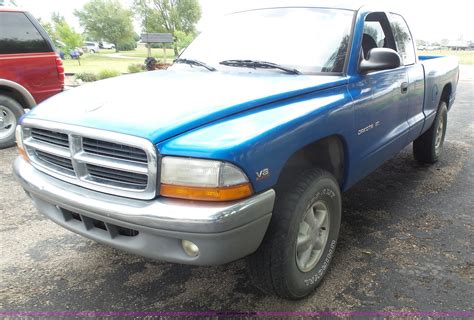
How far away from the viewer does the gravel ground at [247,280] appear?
7.93 feet

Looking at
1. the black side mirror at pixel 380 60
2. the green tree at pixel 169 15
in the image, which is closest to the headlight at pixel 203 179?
the black side mirror at pixel 380 60

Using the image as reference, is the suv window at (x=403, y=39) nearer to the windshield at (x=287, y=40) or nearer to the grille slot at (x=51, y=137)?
the windshield at (x=287, y=40)

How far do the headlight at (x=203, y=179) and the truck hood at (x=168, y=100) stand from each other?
159 mm

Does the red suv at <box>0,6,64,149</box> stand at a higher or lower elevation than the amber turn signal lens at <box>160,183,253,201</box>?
higher

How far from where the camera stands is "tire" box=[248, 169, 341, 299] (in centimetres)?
210

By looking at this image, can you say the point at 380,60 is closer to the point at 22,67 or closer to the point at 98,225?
the point at 98,225

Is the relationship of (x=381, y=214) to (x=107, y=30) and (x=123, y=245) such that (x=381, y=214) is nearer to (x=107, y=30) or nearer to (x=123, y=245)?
(x=123, y=245)

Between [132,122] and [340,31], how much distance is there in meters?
1.83

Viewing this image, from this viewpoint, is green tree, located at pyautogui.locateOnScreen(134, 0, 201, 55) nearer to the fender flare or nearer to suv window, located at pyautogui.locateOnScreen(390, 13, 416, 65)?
the fender flare

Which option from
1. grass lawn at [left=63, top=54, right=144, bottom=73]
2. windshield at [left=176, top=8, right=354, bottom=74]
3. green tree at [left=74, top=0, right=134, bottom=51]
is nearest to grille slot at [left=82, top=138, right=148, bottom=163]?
windshield at [left=176, top=8, right=354, bottom=74]

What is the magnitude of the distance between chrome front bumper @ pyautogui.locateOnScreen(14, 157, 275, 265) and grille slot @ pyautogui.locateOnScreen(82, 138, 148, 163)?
210mm

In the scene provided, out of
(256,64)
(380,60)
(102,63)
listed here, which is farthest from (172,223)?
(102,63)

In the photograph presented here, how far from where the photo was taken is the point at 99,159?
2.01 meters

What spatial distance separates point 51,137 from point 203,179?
1.09 meters
